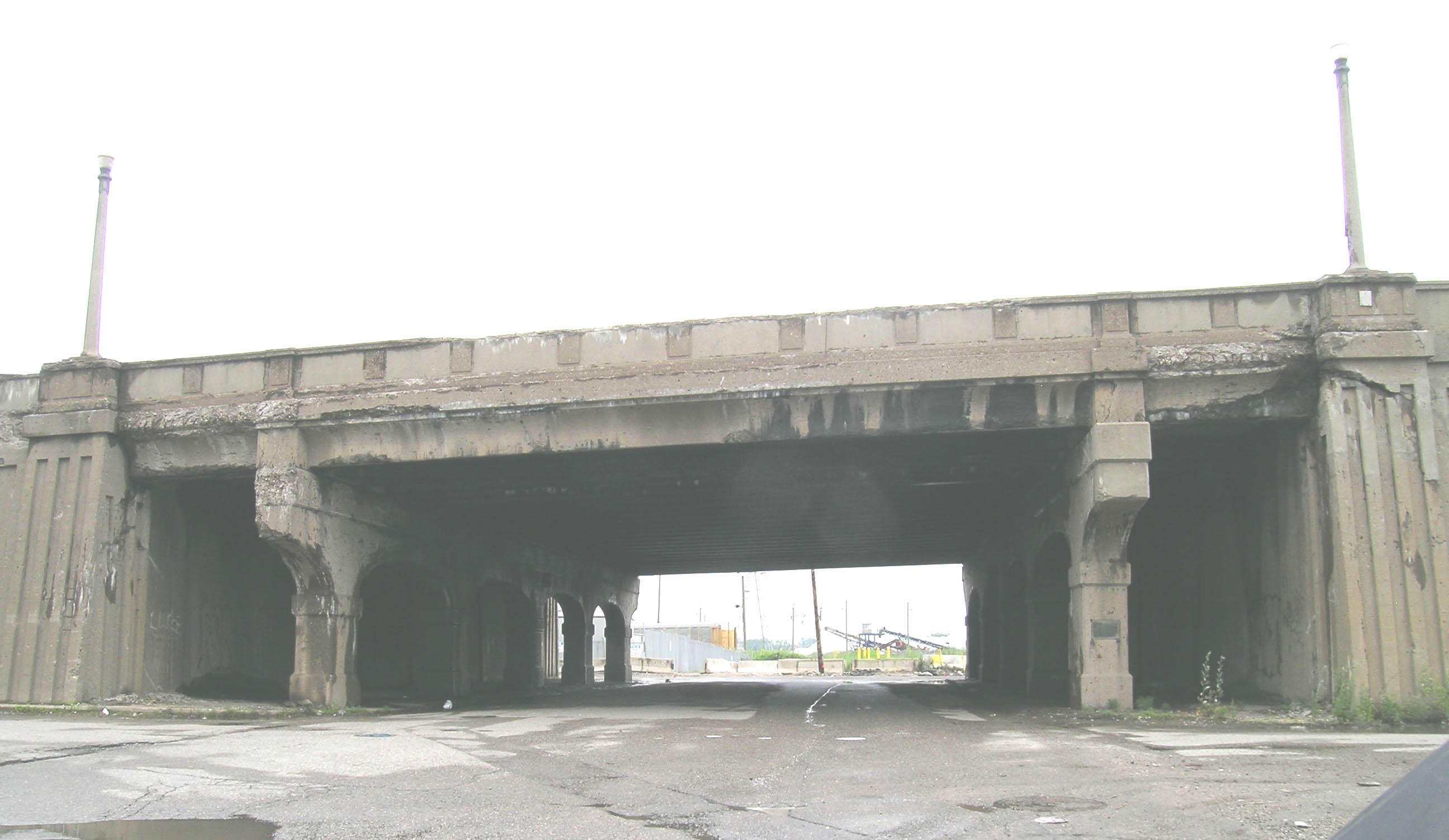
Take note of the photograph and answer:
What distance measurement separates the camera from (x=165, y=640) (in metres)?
19.7

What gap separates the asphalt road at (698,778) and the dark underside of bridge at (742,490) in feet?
15.2

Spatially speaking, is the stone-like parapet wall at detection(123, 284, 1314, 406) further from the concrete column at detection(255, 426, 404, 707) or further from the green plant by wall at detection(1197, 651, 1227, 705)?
the green plant by wall at detection(1197, 651, 1227, 705)

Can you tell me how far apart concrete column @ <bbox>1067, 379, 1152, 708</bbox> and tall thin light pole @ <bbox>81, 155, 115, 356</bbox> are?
1629 centimetres

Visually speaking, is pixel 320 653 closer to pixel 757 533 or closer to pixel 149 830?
pixel 149 830

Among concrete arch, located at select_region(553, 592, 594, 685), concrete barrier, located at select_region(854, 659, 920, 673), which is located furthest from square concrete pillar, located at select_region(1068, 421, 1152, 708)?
concrete barrier, located at select_region(854, 659, 920, 673)

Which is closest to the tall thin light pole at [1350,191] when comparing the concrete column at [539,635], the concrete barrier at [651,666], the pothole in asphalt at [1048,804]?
the pothole in asphalt at [1048,804]

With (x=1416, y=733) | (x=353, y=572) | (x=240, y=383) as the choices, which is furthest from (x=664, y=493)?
(x=1416, y=733)

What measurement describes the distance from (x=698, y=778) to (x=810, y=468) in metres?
10.9

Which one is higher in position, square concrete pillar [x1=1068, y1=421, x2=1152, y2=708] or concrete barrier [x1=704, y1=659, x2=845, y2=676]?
square concrete pillar [x1=1068, y1=421, x2=1152, y2=708]

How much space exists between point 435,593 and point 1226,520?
16.4 metres

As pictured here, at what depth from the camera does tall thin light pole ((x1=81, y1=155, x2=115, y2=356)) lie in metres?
18.7

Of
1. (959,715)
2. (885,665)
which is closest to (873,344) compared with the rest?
(959,715)

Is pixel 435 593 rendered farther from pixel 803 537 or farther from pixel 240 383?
pixel 803 537

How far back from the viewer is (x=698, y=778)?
9164 millimetres
